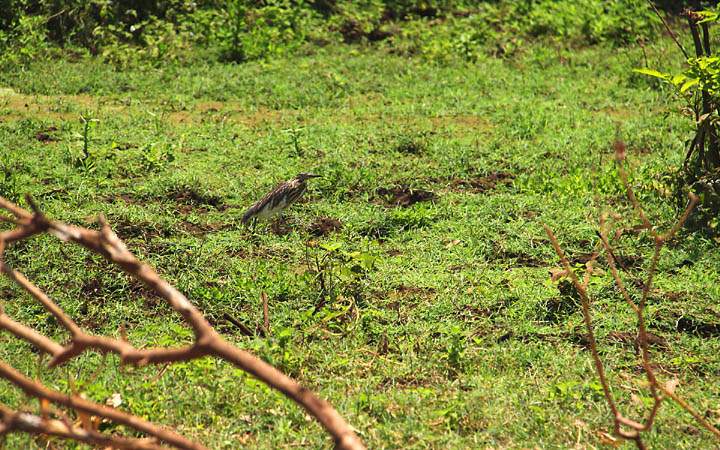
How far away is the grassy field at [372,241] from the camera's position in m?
4.23

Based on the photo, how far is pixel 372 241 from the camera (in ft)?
19.5

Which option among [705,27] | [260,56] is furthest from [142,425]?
[260,56]

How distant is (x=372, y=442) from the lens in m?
3.91

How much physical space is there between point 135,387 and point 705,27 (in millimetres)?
4757

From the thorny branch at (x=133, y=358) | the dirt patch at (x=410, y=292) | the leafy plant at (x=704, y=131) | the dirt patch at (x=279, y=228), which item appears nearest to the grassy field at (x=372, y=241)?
the dirt patch at (x=410, y=292)

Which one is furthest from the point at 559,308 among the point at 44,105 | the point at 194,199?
the point at 44,105

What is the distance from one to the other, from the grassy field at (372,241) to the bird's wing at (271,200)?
0.16 meters

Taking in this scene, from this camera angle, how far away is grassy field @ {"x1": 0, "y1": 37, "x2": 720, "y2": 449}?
166 inches

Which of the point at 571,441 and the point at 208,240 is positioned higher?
the point at 571,441

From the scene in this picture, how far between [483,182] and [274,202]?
6.39 feet

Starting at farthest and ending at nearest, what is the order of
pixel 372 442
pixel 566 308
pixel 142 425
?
pixel 566 308 → pixel 372 442 → pixel 142 425

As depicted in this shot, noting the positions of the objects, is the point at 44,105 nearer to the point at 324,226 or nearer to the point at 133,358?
the point at 324,226

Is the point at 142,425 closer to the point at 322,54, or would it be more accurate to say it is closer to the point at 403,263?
the point at 403,263

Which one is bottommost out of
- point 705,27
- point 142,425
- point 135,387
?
point 135,387
